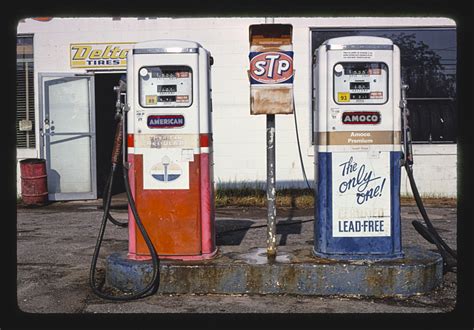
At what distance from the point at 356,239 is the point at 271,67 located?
70.6 inches

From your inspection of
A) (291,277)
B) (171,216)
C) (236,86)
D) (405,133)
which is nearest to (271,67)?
(405,133)

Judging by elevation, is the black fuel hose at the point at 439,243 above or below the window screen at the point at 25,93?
below

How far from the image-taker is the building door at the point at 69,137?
12.3 m

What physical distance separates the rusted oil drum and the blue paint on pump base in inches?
280

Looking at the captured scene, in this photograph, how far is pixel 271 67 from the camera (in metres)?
6.01

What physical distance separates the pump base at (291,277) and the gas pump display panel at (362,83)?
4.93 ft

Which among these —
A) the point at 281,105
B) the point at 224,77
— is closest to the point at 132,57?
the point at 281,105

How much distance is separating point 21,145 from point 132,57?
24.6 ft

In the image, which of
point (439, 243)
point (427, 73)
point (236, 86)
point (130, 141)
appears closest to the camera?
point (130, 141)

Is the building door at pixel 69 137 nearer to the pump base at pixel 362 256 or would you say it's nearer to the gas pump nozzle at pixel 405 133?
the pump base at pixel 362 256

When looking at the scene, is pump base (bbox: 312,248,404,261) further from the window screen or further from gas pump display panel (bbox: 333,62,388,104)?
the window screen

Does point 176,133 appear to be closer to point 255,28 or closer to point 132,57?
point 132,57

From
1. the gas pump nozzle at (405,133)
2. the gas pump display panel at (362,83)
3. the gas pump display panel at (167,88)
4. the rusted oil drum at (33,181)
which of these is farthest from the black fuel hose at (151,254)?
the rusted oil drum at (33,181)

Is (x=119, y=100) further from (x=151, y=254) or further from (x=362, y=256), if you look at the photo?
(x=362, y=256)
